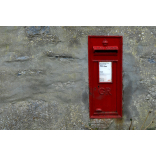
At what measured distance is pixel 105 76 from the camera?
2732 millimetres

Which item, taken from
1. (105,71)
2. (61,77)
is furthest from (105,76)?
(61,77)

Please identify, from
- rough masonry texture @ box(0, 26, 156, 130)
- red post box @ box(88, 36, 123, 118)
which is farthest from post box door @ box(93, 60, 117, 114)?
rough masonry texture @ box(0, 26, 156, 130)

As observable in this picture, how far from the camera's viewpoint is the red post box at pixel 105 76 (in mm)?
2680

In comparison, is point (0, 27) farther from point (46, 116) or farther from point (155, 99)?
point (155, 99)

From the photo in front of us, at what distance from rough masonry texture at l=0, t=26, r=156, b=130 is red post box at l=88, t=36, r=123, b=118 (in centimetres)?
10

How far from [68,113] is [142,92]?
60.7 inches

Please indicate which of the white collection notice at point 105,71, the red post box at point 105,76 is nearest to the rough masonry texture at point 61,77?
the red post box at point 105,76

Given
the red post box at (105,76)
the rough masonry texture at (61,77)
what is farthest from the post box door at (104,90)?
the rough masonry texture at (61,77)

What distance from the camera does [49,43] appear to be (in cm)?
271

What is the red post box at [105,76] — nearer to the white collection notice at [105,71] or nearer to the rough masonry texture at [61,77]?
the white collection notice at [105,71]

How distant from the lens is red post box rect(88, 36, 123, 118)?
268 cm

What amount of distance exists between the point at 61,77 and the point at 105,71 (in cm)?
Result: 87

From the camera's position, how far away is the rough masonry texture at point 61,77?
2.71 m

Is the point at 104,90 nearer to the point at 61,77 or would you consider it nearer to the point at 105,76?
the point at 105,76
